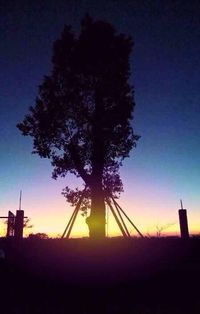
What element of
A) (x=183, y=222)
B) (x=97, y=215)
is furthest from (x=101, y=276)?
(x=183, y=222)

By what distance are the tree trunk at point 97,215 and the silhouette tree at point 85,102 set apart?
0.65m

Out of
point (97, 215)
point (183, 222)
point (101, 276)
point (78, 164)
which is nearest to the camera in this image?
point (101, 276)

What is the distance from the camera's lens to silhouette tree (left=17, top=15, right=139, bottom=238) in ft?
71.9

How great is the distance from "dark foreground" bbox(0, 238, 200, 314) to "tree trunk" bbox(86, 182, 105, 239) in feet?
7.20

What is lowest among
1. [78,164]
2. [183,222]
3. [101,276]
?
[101,276]

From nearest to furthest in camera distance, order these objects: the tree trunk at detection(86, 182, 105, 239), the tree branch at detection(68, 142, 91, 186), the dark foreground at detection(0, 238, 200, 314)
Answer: the dark foreground at detection(0, 238, 200, 314), the tree trunk at detection(86, 182, 105, 239), the tree branch at detection(68, 142, 91, 186)

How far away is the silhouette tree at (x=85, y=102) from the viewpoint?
71.9 feet

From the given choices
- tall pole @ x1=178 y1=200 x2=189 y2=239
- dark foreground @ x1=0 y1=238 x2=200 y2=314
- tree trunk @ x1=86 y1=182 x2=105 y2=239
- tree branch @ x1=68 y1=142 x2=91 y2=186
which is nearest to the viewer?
dark foreground @ x1=0 y1=238 x2=200 y2=314

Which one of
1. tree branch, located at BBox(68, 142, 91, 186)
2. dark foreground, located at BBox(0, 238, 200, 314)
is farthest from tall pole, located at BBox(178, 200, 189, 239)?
tree branch, located at BBox(68, 142, 91, 186)

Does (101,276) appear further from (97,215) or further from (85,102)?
(85,102)

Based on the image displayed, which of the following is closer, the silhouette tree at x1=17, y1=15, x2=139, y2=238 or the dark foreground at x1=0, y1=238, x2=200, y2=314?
the dark foreground at x1=0, y1=238, x2=200, y2=314

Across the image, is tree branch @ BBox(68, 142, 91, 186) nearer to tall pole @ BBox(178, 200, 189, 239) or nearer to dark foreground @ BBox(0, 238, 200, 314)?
dark foreground @ BBox(0, 238, 200, 314)

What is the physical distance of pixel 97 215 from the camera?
20.3 meters

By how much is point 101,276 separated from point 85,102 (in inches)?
487
